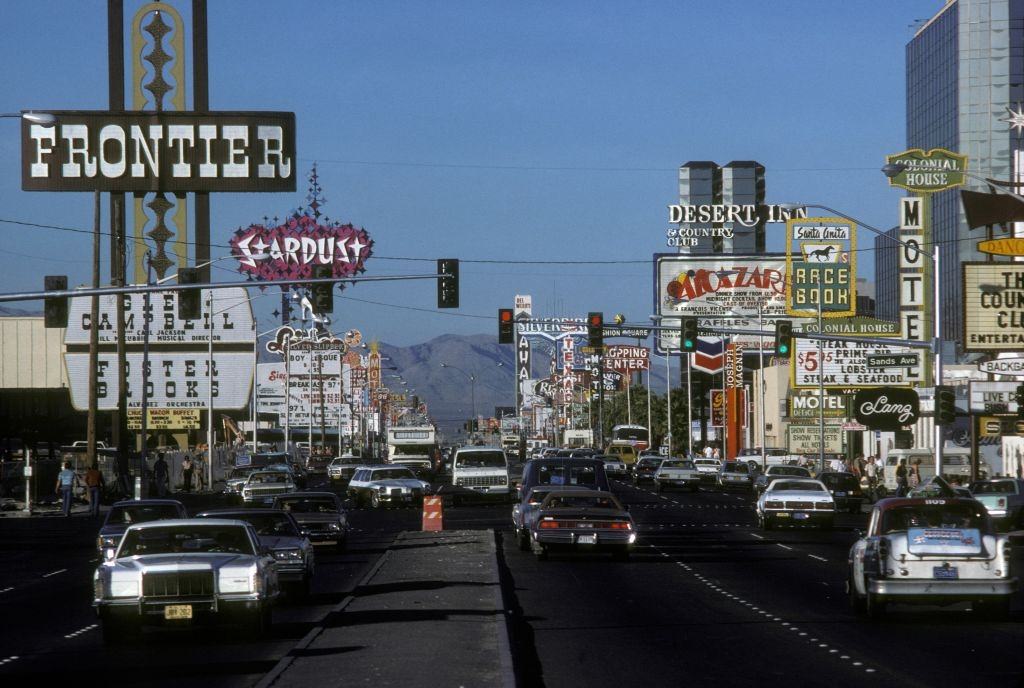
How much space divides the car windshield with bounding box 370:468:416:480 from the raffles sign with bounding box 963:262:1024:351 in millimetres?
20800

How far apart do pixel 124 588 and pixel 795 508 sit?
3096cm

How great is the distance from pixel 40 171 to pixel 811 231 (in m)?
47.2

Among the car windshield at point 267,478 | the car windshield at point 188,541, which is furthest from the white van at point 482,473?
the car windshield at point 188,541

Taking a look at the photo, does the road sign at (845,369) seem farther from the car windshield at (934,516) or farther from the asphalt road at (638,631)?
the car windshield at (934,516)

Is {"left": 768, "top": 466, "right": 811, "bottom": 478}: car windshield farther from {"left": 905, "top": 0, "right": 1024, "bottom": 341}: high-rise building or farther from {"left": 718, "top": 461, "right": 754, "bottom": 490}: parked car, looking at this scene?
{"left": 905, "top": 0, "right": 1024, "bottom": 341}: high-rise building

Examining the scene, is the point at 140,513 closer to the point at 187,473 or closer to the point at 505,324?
the point at 505,324

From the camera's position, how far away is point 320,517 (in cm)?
3600

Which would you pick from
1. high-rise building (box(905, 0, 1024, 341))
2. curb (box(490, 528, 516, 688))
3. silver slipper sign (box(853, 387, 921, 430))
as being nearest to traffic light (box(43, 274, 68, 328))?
curb (box(490, 528, 516, 688))

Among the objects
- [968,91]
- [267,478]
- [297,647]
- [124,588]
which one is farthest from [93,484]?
[968,91]

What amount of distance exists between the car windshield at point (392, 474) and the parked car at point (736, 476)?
24.4 metres

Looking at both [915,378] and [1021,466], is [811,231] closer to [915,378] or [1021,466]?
[915,378]

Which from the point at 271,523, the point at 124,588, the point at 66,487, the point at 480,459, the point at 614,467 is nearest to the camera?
the point at 124,588

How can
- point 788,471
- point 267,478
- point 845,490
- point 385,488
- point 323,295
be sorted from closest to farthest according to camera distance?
point 323,295, point 267,478, point 845,490, point 385,488, point 788,471

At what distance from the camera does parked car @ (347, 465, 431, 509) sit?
60906mm
